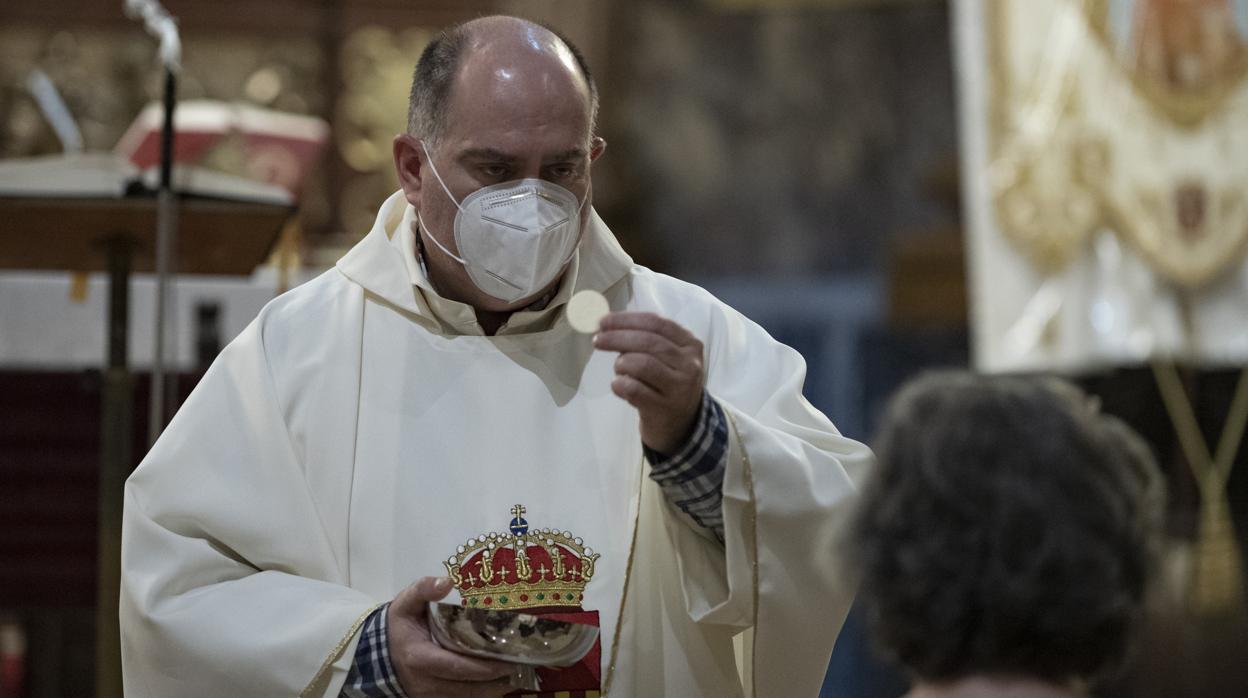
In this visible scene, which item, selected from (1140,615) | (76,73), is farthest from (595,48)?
(1140,615)

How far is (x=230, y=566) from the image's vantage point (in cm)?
269

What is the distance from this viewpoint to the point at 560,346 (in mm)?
2979

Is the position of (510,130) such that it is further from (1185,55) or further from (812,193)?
(812,193)

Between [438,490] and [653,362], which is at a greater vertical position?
[653,362]

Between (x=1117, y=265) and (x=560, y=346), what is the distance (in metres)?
5.31

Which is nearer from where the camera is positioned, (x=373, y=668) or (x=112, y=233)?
(x=373, y=668)

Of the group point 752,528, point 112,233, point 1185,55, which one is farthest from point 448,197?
point 1185,55

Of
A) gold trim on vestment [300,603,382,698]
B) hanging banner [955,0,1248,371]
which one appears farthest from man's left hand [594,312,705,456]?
hanging banner [955,0,1248,371]

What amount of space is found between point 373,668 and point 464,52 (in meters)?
1.12

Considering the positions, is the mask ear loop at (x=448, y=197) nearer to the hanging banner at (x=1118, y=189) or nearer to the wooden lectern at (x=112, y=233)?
the wooden lectern at (x=112, y=233)

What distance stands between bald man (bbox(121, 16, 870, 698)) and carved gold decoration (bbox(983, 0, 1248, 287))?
5.00 meters

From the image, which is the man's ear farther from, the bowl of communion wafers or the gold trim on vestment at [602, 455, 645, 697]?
the bowl of communion wafers

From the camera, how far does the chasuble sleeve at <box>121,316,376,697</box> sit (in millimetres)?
2570

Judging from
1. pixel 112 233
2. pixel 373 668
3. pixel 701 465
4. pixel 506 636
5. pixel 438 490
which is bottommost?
pixel 373 668
